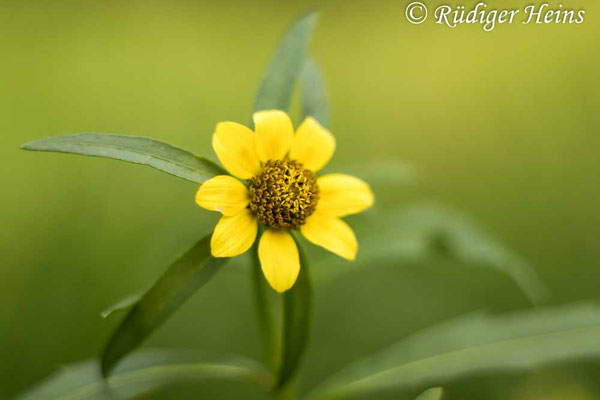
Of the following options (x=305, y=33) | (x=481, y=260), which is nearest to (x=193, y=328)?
(x=481, y=260)

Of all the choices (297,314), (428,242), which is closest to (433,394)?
(297,314)

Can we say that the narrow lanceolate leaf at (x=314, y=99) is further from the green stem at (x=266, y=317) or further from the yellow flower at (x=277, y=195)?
the green stem at (x=266, y=317)

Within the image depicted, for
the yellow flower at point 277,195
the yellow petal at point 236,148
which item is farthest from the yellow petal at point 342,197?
the yellow petal at point 236,148

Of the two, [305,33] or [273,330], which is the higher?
[305,33]

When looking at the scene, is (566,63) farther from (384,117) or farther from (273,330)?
(273,330)

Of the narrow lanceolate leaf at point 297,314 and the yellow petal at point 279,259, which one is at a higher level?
the yellow petal at point 279,259

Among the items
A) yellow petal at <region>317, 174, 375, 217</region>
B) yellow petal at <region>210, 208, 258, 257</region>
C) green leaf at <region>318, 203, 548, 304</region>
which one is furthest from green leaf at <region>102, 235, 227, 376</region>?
green leaf at <region>318, 203, 548, 304</region>
